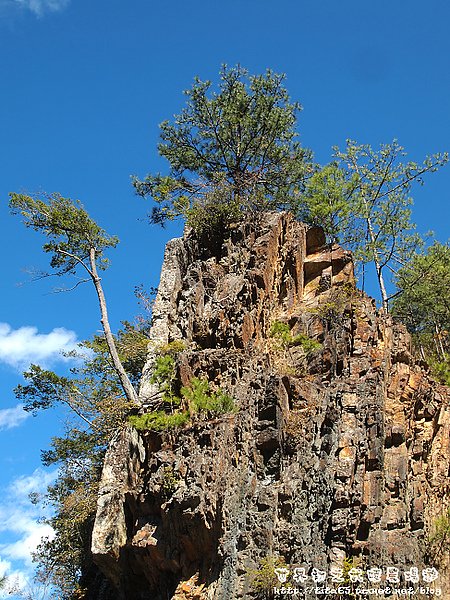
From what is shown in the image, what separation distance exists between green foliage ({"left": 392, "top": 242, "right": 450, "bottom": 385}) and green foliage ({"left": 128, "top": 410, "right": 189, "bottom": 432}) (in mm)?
12658

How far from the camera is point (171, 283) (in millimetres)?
19781

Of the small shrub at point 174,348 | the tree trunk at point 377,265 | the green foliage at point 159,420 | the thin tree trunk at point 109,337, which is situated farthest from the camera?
the tree trunk at point 377,265

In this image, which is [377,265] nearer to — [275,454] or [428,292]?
[428,292]

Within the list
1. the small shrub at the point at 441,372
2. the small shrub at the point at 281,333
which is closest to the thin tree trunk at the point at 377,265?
the small shrub at the point at 441,372

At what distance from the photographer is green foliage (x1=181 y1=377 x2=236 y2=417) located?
46.3 feet

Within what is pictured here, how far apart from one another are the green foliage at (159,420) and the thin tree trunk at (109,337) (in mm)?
3922

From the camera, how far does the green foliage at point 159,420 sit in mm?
14438

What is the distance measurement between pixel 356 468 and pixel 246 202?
34.4ft

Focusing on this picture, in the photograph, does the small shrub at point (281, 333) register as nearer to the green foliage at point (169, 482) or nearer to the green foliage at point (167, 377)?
the green foliage at point (167, 377)

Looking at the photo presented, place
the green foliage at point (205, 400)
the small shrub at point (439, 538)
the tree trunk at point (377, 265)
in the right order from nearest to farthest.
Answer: the small shrub at point (439, 538) < the green foliage at point (205, 400) < the tree trunk at point (377, 265)

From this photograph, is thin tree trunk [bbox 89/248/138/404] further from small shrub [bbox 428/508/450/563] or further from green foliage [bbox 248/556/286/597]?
small shrub [bbox 428/508/450/563]

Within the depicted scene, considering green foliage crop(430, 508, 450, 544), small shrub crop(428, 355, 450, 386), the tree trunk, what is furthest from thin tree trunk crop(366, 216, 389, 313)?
green foliage crop(430, 508, 450, 544)

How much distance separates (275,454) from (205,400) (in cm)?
210

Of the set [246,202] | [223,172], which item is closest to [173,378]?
[246,202]
